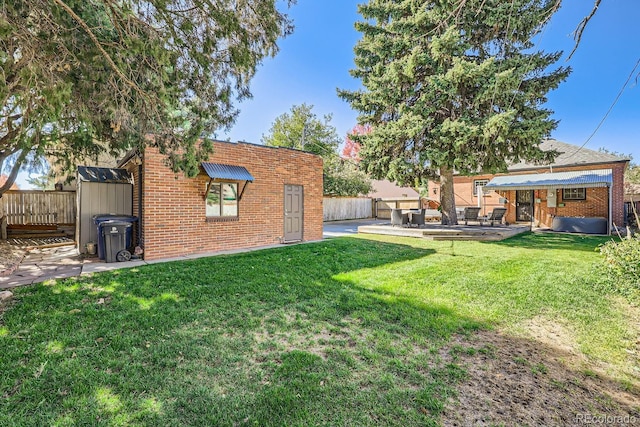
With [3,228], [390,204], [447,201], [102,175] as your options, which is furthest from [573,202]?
[3,228]

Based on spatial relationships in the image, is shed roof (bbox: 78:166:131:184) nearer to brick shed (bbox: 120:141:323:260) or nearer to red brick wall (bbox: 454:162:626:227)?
brick shed (bbox: 120:141:323:260)

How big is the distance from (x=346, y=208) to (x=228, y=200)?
645 inches

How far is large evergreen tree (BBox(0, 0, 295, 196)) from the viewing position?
11.5ft

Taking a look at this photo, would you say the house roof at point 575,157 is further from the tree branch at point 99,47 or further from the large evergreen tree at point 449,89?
the tree branch at point 99,47

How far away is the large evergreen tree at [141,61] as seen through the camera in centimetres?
349

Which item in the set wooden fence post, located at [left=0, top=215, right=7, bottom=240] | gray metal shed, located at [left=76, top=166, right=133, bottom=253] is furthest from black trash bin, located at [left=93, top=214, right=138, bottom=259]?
wooden fence post, located at [left=0, top=215, right=7, bottom=240]

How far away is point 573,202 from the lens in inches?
657

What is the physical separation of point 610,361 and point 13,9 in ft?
24.4

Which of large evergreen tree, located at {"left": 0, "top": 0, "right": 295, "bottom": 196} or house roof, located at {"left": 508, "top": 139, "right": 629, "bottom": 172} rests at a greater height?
house roof, located at {"left": 508, "top": 139, "right": 629, "bottom": 172}

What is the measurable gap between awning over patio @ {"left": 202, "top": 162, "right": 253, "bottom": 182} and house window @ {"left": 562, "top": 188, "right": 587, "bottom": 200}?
732 inches

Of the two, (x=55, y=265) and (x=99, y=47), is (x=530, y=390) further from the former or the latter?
(x=55, y=265)

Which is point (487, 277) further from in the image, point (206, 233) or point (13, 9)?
point (13, 9)

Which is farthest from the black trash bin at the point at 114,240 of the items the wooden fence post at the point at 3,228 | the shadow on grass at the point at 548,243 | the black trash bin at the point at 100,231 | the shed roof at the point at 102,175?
the shadow on grass at the point at 548,243

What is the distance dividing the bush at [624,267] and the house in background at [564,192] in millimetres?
11245
